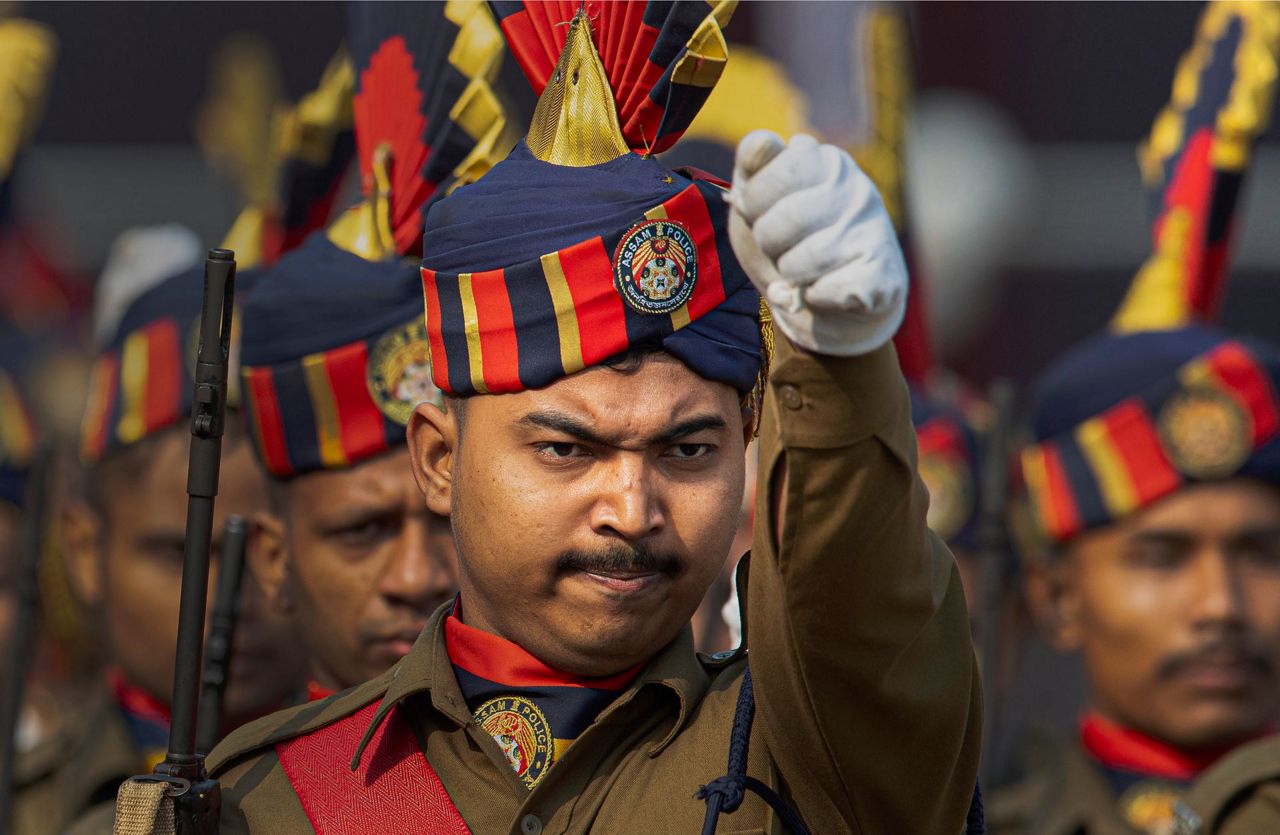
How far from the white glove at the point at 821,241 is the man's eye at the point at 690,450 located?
59cm

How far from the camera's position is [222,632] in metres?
4.95

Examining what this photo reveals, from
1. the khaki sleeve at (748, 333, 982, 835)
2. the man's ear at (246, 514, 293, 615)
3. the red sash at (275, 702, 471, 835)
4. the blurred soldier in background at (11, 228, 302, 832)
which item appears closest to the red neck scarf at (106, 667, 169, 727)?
the blurred soldier in background at (11, 228, 302, 832)

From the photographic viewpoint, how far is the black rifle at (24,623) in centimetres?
593

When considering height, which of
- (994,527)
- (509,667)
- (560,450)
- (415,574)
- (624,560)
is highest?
(560,450)

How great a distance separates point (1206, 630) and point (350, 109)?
8.51 feet

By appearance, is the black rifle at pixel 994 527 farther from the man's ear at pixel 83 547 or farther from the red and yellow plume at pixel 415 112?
the man's ear at pixel 83 547

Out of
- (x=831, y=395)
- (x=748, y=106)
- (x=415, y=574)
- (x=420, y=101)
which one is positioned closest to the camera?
(x=831, y=395)

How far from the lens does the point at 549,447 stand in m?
3.41

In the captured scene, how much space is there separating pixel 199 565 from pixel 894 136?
449 cm

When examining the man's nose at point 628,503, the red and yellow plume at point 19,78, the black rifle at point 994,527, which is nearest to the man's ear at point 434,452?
the man's nose at point 628,503

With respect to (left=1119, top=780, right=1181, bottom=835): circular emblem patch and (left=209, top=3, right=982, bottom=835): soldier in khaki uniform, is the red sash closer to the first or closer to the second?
(left=209, top=3, right=982, bottom=835): soldier in khaki uniform

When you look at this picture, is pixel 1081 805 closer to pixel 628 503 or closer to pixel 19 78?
pixel 628 503

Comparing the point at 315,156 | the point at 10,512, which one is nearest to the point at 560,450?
the point at 315,156

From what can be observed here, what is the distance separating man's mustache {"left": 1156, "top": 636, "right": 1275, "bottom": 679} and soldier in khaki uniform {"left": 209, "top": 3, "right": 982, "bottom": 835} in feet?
9.28
